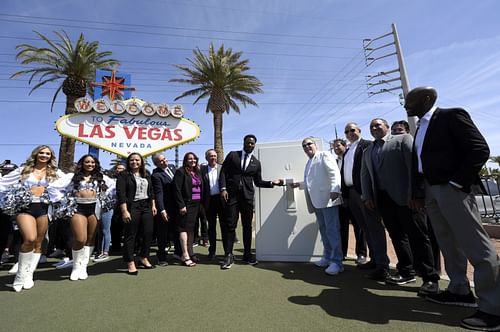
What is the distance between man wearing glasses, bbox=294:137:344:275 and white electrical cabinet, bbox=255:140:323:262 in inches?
9.9

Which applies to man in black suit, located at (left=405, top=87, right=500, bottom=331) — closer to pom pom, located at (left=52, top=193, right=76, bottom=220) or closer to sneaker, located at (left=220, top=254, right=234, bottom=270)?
sneaker, located at (left=220, top=254, right=234, bottom=270)

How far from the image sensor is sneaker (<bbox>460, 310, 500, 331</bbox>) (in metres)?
1.91

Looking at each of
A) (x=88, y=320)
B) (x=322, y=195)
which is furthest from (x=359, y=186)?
(x=88, y=320)

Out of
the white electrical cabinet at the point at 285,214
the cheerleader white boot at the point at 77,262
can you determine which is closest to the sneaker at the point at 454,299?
the white electrical cabinet at the point at 285,214

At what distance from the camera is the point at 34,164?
3.52 metres

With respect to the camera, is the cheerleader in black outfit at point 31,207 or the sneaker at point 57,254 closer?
the cheerleader in black outfit at point 31,207

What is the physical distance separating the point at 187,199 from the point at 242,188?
0.99 m

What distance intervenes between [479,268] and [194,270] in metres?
3.33

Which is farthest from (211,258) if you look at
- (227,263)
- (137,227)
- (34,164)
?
(34,164)

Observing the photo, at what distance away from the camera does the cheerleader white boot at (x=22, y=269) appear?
3.16 metres

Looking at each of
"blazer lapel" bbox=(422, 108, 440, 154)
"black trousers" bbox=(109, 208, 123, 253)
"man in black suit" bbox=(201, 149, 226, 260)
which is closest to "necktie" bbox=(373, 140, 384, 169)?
"blazer lapel" bbox=(422, 108, 440, 154)

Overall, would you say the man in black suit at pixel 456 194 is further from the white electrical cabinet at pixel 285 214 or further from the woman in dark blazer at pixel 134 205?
the woman in dark blazer at pixel 134 205

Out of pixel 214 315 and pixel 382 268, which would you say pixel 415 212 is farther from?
pixel 214 315

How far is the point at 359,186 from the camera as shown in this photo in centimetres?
348
